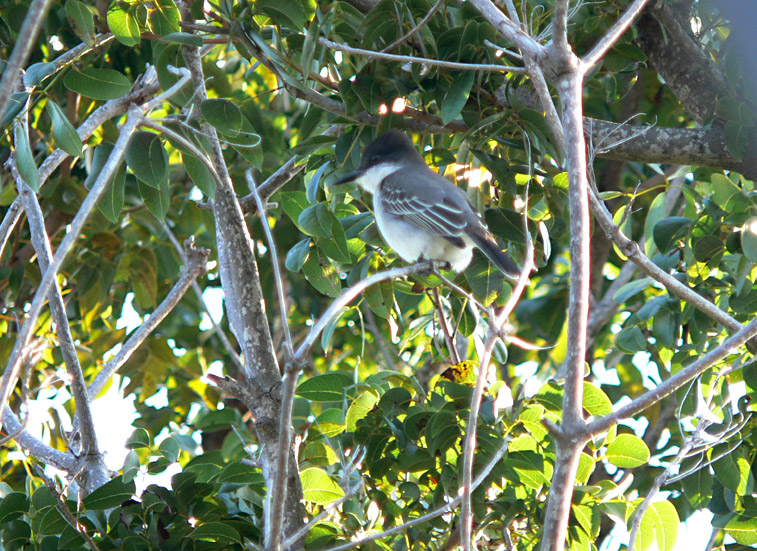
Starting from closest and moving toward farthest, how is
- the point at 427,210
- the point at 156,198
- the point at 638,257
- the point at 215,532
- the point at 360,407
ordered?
the point at 638,257
the point at 215,532
the point at 360,407
the point at 156,198
the point at 427,210

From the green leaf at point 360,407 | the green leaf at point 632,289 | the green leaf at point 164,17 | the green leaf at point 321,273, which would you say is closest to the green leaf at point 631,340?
the green leaf at point 632,289

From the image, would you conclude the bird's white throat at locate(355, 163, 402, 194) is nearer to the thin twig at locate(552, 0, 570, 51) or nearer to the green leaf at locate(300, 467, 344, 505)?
Result: the green leaf at locate(300, 467, 344, 505)

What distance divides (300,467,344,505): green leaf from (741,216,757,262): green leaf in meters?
1.62

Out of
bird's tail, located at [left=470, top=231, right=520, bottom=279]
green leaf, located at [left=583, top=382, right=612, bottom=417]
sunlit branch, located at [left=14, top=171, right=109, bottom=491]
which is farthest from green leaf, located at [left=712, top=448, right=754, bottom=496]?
sunlit branch, located at [left=14, top=171, right=109, bottom=491]

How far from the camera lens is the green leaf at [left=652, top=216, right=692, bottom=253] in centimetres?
317

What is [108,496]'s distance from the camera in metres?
2.44

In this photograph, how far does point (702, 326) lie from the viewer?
9.98 ft

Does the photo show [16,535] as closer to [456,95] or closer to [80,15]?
[80,15]

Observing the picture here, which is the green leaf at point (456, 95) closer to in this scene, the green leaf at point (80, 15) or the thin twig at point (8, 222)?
the green leaf at point (80, 15)

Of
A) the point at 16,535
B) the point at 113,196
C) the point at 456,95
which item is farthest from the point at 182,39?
the point at 16,535

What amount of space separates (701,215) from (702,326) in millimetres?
465

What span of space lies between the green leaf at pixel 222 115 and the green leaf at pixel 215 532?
1303 mm

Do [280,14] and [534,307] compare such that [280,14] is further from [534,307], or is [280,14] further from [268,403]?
[534,307]

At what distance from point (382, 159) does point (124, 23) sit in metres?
1.25
